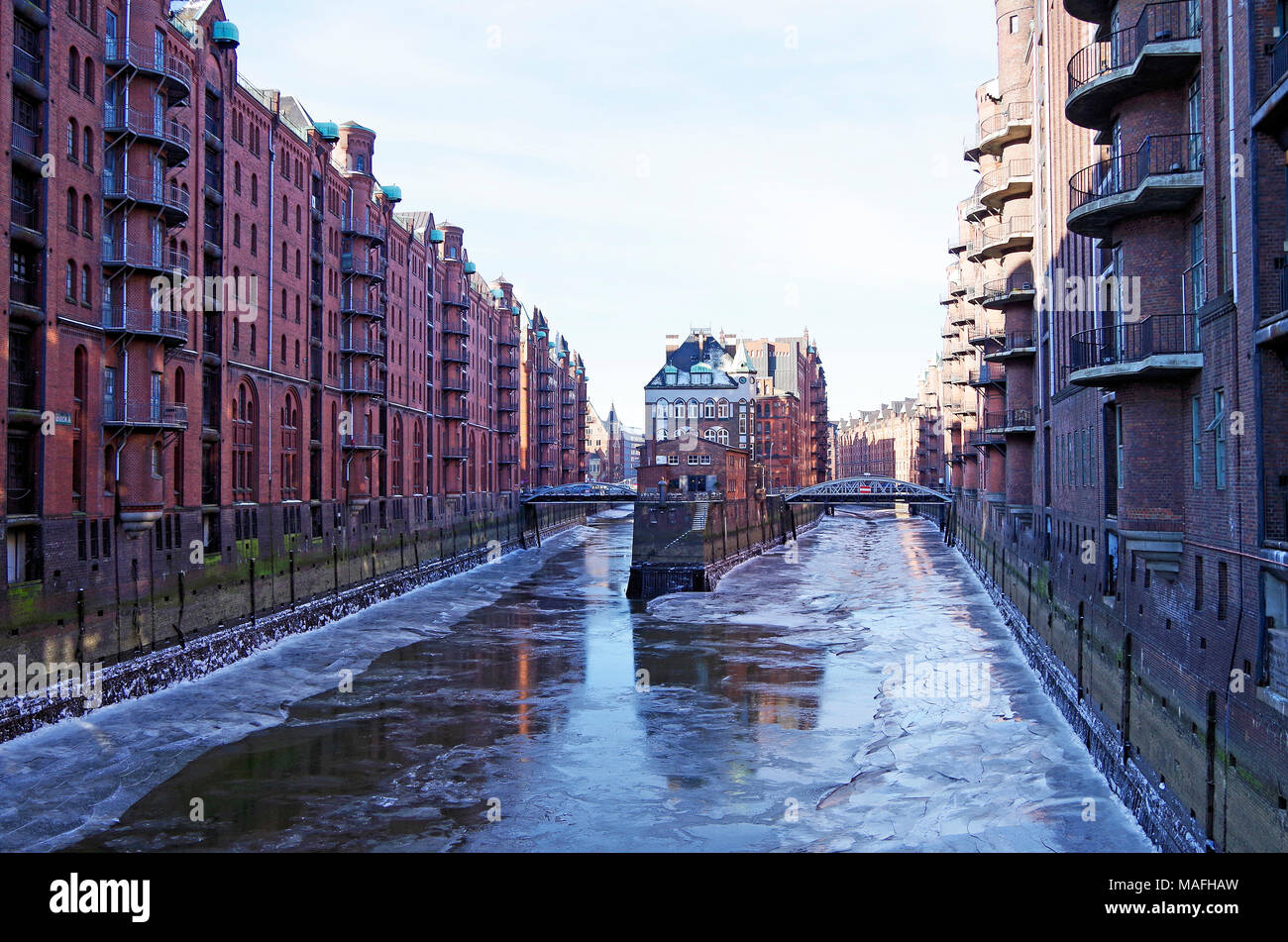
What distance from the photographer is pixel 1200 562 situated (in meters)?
16.4

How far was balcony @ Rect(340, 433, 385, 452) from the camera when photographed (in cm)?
5156

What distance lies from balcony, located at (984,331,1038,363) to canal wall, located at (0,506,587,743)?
1082 inches

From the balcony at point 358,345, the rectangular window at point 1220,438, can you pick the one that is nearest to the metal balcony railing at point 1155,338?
the rectangular window at point 1220,438

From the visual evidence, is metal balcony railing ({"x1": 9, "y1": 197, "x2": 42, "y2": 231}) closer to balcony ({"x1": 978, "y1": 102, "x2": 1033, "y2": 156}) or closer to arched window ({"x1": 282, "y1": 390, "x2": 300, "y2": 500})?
arched window ({"x1": 282, "y1": 390, "x2": 300, "y2": 500})

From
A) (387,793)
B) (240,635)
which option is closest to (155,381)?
(240,635)

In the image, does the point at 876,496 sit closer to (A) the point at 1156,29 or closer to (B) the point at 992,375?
(B) the point at 992,375

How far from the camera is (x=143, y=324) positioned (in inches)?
1194

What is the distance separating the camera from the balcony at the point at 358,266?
171 ft

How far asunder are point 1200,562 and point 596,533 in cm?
8495

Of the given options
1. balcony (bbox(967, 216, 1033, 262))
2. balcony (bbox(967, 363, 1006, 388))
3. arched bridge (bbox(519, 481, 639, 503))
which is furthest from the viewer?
arched bridge (bbox(519, 481, 639, 503))

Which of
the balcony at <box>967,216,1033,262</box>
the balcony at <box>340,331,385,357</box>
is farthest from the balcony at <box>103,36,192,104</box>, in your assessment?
the balcony at <box>967,216,1033,262</box>

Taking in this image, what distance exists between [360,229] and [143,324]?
23820 millimetres

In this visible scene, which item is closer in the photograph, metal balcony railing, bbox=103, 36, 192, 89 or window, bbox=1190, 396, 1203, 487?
window, bbox=1190, 396, 1203, 487
